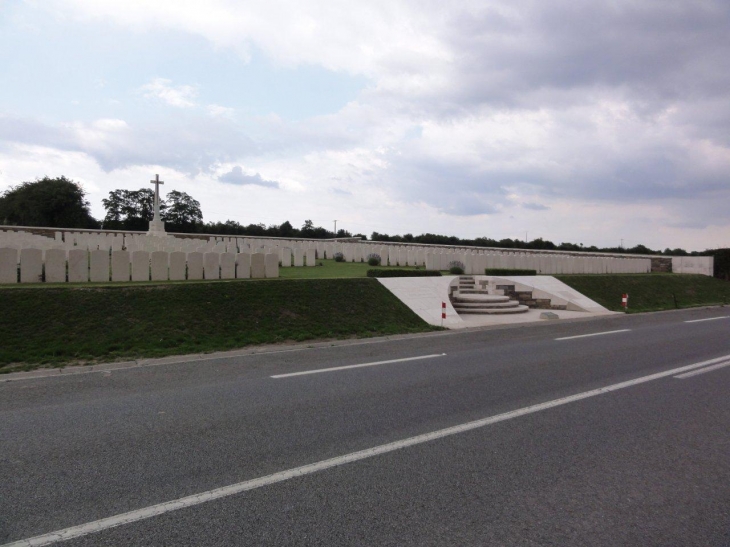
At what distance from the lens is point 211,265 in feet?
50.7

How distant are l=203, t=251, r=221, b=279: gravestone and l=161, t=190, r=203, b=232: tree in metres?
47.3

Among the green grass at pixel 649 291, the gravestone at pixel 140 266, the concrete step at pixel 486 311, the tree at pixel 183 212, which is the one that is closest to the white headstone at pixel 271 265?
the gravestone at pixel 140 266

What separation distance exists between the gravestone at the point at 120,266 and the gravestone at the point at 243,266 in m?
3.33

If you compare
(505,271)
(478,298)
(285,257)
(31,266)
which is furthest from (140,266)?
(505,271)

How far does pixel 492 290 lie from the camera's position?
2119 cm

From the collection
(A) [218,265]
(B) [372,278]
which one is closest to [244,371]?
(A) [218,265]

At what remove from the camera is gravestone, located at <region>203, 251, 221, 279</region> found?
15.4m

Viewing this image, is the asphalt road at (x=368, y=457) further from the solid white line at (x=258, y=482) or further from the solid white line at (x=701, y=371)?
the solid white line at (x=701, y=371)

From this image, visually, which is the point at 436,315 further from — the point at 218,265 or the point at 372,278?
the point at 218,265

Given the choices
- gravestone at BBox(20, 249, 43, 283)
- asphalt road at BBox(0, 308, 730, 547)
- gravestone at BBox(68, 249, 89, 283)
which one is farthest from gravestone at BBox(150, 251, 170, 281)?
asphalt road at BBox(0, 308, 730, 547)

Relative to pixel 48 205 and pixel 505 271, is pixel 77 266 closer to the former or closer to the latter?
pixel 505 271

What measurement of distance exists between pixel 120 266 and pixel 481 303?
1241cm

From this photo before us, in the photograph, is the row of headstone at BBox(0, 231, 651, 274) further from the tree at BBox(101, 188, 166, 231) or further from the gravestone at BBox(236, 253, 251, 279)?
the tree at BBox(101, 188, 166, 231)

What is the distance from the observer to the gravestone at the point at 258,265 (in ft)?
53.5
